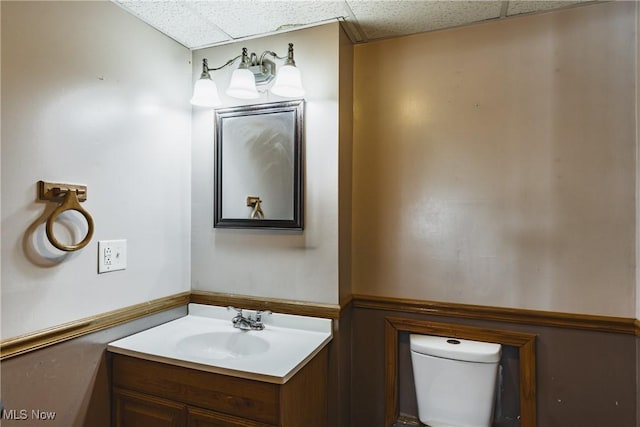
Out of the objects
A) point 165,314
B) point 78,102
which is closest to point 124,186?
point 78,102

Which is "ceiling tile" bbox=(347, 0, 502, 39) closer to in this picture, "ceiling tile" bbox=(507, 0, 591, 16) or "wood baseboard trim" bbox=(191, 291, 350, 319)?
"ceiling tile" bbox=(507, 0, 591, 16)

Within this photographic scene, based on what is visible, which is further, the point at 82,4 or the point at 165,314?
the point at 165,314

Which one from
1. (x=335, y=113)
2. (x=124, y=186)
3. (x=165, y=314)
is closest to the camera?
(x=124, y=186)

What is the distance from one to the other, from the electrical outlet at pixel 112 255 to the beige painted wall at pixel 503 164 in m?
1.10

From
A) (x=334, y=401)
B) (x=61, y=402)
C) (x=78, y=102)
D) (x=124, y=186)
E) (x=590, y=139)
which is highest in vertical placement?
(x=78, y=102)

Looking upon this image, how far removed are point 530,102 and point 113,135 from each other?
6.06ft

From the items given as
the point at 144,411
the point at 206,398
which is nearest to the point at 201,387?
the point at 206,398

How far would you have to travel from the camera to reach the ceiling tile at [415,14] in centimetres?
153

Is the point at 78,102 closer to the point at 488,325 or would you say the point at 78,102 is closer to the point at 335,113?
the point at 335,113

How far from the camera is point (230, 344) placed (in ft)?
5.51

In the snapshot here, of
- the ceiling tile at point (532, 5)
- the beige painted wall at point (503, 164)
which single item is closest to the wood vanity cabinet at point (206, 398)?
the beige painted wall at point (503, 164)

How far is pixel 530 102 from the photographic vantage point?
160cm

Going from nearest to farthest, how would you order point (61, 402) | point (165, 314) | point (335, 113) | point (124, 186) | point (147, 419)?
point (61, 402), point (147, 419), point (124, 186), point (335, 113), point (165, 314)

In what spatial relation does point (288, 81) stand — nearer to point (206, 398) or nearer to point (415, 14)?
point (415, 14)
